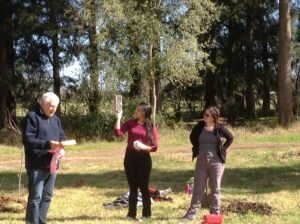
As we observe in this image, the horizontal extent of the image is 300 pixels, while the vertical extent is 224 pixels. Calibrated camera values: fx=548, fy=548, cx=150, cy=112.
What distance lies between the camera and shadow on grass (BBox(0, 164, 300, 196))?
1173 cm

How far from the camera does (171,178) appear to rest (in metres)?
13.1

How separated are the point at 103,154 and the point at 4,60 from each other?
11.8 metres

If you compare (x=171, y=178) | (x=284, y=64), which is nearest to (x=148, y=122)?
(x=171, y=178)

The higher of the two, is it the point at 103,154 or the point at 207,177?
the point at 207,177

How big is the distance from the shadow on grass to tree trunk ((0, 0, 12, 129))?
1365cm

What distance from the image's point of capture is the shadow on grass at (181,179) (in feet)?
38.5

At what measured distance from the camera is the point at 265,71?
37906 millimetres

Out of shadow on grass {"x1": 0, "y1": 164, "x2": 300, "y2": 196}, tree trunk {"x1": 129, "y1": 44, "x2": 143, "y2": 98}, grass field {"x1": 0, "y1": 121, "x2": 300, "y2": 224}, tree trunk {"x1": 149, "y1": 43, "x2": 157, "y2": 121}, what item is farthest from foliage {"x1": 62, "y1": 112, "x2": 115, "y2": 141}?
shadow on grass {"x1": 0, "y1": 164, "x2": 300, "y2": 196}

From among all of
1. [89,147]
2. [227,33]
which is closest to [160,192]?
[89,147]

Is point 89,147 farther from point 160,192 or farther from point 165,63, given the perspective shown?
point 160,192

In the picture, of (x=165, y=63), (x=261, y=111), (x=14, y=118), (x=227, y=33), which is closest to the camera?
(x=165, y=63)

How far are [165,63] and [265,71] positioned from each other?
668 inches

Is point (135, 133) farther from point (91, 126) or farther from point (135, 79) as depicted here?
point (135, 79)

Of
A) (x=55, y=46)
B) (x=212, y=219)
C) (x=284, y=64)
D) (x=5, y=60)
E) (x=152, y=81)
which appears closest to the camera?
(x=212, y=219)
